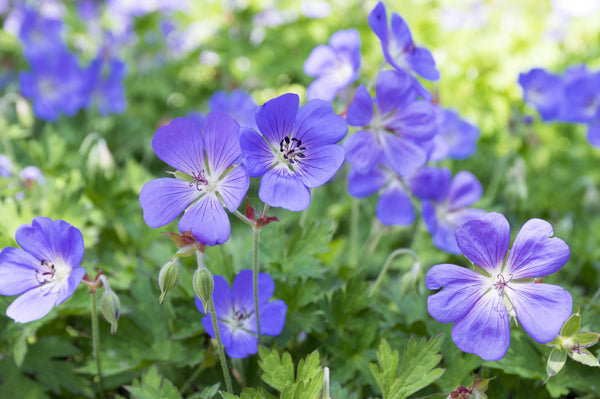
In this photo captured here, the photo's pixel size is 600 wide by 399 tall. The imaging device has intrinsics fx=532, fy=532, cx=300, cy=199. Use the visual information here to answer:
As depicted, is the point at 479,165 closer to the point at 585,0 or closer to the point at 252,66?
the point at 252,66

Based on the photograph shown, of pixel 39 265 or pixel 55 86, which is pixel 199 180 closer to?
pixel 39 265

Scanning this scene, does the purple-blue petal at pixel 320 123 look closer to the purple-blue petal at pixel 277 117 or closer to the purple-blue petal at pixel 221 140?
the purple-blue petal at pixel 277 117

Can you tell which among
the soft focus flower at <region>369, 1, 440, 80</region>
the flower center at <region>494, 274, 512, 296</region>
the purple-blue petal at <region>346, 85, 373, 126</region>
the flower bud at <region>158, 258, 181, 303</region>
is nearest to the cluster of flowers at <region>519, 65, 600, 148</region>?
the soft focus flower at <region>369, 1, 440, 80</region>

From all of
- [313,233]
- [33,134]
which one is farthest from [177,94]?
[313,233]

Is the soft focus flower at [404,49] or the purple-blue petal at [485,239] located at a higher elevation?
the soft focus flower at [404,49]

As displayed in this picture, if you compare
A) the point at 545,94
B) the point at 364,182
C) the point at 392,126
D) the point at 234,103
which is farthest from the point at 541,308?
the point at 234,103

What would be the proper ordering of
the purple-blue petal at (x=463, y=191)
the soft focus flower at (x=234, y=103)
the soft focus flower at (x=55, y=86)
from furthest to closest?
1. the soft focus flower at (x=234, y=103)
2. the soft focus flower at (x=55, y=86)
3. the purple-blue petal at (x=463, y=191)

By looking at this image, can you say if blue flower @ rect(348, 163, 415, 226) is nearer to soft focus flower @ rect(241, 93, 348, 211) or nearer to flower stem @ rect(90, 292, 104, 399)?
soft focus flower @ rect(241, 93, 348, 211)

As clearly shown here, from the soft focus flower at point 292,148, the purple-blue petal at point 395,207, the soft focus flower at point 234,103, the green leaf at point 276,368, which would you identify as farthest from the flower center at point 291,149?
the soft focus flower at point 234,103
